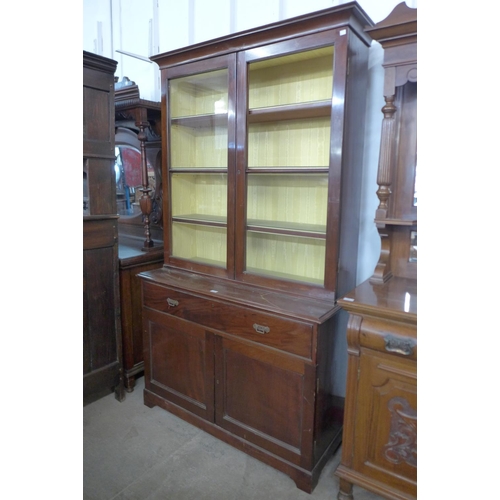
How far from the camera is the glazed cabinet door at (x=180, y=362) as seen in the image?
202 centimetres

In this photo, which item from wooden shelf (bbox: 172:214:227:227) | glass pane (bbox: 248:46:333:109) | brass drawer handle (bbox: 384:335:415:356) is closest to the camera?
brass drawer handle (bbox: 384:335:415:356)

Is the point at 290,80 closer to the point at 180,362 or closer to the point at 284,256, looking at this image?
the point at 284,256

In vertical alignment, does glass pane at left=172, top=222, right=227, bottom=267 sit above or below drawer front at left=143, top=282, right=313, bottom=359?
above

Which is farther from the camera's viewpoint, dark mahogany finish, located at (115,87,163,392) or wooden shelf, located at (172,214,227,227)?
dark mahogany finish, located at (115,87,163,392)

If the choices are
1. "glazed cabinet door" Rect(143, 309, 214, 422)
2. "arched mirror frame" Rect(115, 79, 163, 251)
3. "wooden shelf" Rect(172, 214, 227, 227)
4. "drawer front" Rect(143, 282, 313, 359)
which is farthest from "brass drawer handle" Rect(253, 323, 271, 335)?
"arched mirror frame" Rect(115, 79, 163, 251)

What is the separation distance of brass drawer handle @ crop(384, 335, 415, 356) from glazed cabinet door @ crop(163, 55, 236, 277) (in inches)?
36.9

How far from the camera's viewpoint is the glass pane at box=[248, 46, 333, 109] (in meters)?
1.87

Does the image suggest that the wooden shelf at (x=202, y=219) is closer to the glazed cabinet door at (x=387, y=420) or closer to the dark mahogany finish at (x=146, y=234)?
the dark mahogany finish at (x=146, y=234)

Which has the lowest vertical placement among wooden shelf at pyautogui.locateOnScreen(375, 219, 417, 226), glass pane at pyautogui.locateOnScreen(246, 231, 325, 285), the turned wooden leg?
the turned wooden leg

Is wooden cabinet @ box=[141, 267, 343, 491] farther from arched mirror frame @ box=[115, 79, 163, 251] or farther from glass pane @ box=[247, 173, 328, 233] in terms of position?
arched mirror frame @ box=[115, 79, 163, 251]

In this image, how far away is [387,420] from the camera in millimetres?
1459

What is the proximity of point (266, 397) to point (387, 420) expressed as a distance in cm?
58
